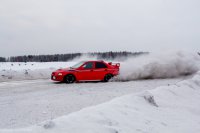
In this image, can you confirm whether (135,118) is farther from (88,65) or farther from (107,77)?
(107,77)

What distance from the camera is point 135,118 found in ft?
23.5

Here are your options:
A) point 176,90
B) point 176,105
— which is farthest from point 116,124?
point 176,90

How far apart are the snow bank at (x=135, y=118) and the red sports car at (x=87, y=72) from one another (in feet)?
27.6

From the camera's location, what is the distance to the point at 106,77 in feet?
64.8

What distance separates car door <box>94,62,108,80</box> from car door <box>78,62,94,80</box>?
0.92 feet

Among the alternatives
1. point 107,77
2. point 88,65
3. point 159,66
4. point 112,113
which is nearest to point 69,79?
point 88,65

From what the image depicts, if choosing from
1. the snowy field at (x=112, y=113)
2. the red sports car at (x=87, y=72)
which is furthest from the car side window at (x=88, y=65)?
the snowy field at (x=112, y=113)

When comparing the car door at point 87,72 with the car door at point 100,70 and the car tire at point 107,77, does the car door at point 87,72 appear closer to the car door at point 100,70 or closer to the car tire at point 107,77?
the car door at point 100,70

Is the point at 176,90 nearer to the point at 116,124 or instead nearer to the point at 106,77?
the point at 116,124

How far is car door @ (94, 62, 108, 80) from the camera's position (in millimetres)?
19438

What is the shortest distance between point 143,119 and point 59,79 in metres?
11.7

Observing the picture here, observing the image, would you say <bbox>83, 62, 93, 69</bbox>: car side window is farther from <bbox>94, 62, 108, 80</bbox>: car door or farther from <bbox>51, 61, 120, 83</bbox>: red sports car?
<bbox>94, 62, 108, 80</bbox>: car door

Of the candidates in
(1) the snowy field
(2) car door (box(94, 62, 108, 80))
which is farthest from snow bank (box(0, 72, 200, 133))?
(2) car door (box(94, 62, 108, 80))

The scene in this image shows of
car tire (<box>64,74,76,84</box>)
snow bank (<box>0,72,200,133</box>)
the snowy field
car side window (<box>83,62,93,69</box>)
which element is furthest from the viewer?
car side window (<box>83,62,93,69</box>)
